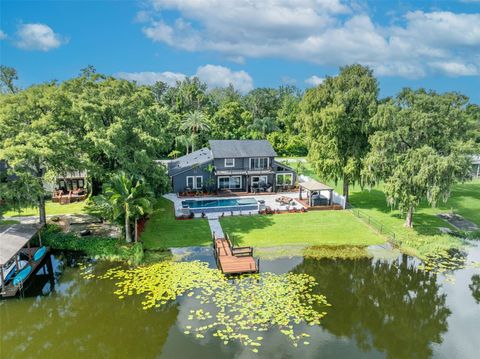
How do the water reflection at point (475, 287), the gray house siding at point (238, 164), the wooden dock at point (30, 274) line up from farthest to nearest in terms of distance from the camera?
the gray house siding at point (238, 164), the water reflection at point (475, 287), the wooden dock at point (30, 274)

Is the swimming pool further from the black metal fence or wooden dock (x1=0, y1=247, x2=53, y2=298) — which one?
wooden dock (x1=0, y1=247, x2=53, y2=298)

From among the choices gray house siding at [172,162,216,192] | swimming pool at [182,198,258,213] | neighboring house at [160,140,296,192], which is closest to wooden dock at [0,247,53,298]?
swimming pool at [182,198,258,213]

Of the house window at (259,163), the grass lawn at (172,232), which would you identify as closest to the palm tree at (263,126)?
the house window at (259,163)

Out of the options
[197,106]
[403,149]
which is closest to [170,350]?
[403,149]

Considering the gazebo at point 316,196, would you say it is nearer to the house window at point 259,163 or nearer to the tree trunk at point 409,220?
the house window at point 259,163

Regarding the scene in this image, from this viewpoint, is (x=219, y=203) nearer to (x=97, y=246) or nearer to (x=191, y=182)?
(x=191, y=182)

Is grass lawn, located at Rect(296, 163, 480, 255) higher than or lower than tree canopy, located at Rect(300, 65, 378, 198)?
lower
